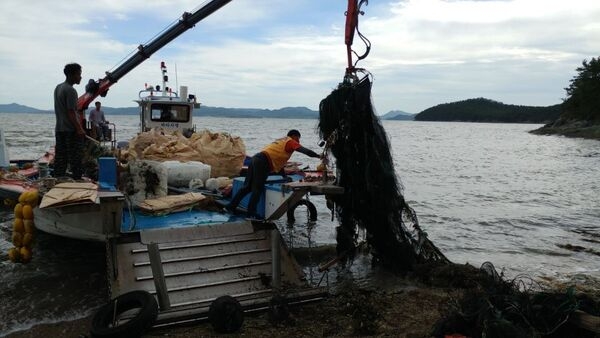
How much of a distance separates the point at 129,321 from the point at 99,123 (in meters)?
11.9

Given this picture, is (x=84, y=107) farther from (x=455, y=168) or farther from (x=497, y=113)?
(x=497, y=113)

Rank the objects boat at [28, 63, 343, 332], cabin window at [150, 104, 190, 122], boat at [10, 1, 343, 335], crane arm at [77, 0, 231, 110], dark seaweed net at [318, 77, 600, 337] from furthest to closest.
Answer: cabin window at [150, 104, 190, 122] < crane arm at [77, 0, 231, 110] < dark seaweed net at [318, 77, 600, 337] < boat at [28, 63, 343, 332] < boat at [10, 1, 343, 335]

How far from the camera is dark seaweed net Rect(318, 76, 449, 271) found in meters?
6.73

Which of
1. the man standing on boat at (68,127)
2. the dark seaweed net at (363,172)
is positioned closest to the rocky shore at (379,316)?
the dark seaweed net at (363,172)

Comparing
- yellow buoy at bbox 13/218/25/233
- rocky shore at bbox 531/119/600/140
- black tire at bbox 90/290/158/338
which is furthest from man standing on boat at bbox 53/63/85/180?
rocky shore at bbox 531/119/600/140

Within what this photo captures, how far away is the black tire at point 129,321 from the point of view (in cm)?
489

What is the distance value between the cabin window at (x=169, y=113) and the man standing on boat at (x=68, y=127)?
5.80 metres

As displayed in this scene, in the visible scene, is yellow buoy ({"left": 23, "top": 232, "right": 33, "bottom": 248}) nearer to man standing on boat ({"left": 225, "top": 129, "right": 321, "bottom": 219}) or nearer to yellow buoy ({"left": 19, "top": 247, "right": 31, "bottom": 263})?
yellow buoy ({"left": 19, "top": 247, "right": 31, "bottom": 263})

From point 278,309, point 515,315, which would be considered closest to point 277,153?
point 278,309

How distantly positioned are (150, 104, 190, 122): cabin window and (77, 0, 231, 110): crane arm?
148 centimetres

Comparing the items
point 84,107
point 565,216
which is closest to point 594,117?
point 565,216

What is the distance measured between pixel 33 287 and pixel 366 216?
4.85 metres

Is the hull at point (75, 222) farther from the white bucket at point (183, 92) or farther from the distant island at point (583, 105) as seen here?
the distant island at point (583, 105)

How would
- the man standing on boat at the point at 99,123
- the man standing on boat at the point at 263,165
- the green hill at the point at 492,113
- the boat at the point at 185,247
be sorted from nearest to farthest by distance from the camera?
1. the boat at the point at 185,247
2. the man standing on boat at the point at 263,165
3. the man standing on boat at the point at 99,123
4. the green hill at the point at 492,113
